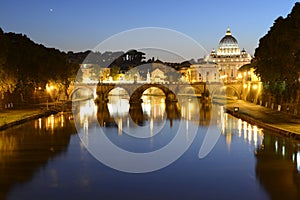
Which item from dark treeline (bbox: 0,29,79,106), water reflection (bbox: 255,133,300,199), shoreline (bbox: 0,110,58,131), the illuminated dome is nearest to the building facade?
the illuminated dome

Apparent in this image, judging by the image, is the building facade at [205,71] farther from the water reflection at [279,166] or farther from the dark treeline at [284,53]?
the water reflection at [279,166]

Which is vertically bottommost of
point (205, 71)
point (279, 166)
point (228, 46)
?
point (279, 166)

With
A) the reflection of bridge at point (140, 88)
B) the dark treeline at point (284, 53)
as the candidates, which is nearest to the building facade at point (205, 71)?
the reflection of bridge at point (140, 88)

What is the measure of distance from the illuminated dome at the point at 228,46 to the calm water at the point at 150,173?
14462 cm

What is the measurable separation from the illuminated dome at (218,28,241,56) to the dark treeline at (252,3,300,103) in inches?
5196

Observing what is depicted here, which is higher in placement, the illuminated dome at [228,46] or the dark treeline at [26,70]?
the illuminated dome at [228,46]

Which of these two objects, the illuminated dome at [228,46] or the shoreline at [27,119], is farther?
the illuminated dome at [228,46]

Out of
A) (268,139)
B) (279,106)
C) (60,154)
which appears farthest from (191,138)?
(279,106)

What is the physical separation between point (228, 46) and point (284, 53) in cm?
14633

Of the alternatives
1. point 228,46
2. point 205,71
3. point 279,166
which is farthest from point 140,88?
point 228,46

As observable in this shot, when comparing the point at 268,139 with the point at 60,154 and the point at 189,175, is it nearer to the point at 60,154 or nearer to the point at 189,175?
the point at 189,175

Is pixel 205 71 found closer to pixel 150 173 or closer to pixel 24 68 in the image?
pixel 24 68

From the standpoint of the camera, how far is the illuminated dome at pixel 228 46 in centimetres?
18800

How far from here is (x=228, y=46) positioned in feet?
625
